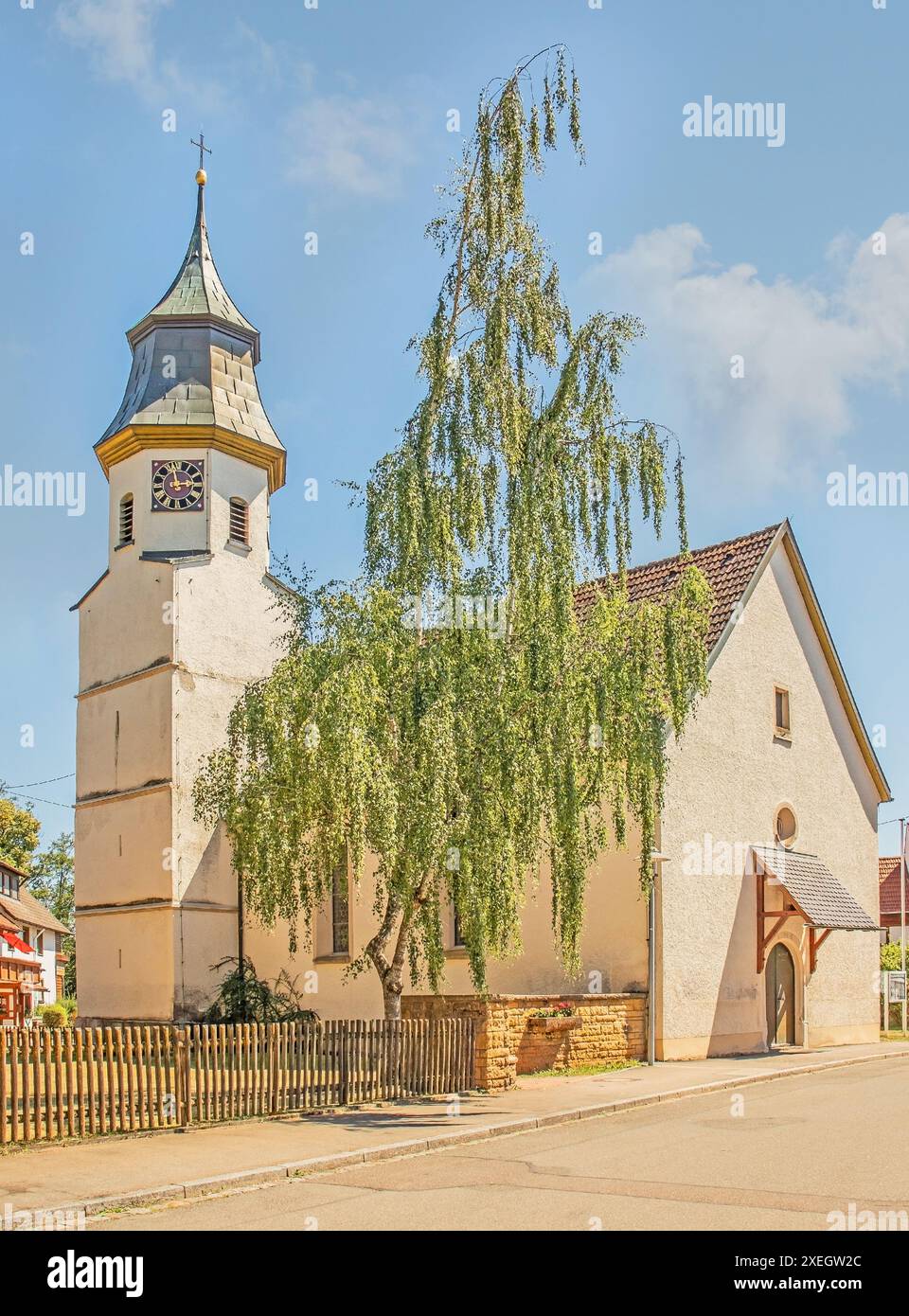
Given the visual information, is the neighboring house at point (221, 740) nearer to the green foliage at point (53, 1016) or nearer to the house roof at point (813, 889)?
the house roof at point (813, 889)

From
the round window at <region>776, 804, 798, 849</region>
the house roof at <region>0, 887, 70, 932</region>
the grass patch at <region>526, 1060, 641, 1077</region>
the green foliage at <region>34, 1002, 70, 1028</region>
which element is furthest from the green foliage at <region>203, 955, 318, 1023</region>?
the house roof at <region>0, 887, 70, 932</region>

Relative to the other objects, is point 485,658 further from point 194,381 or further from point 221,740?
point 194,381

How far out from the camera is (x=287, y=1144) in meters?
12.8

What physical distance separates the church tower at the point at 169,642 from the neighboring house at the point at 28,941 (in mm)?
6521

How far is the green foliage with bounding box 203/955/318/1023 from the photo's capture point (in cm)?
2475

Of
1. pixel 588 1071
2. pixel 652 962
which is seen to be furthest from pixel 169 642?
pixel 588 1071

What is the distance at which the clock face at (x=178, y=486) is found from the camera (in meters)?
28.6

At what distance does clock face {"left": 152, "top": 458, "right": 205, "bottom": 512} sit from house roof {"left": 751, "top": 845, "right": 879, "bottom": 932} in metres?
14.2

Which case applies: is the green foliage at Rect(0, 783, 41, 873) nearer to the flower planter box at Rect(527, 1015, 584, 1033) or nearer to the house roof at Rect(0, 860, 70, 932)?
the house roof at Rect(0, 860, 70, 932)

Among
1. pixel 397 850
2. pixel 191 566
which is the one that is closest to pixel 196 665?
pixel 191 566

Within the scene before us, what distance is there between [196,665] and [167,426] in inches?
217

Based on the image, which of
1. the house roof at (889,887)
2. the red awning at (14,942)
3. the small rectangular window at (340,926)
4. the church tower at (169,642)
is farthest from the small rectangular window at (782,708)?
the house roof at (889,887)

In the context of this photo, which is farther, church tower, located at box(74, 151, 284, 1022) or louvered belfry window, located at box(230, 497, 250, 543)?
louvered belfry window, located at box(230, 497, 250, 543)

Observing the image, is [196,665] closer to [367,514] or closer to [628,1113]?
[367,514]
